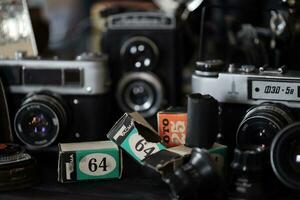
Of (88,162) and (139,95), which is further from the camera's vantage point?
(139,95)

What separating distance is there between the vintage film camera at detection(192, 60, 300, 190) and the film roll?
0.05m

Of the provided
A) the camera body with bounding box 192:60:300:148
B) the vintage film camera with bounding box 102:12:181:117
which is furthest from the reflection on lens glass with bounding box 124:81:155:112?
the camera body with bounding box 192:60:300:148

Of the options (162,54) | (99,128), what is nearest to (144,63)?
(162,54)

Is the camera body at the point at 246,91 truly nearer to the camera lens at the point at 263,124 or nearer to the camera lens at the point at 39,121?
the camera lens at the point at 263,124

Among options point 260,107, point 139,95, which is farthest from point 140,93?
point 260,107

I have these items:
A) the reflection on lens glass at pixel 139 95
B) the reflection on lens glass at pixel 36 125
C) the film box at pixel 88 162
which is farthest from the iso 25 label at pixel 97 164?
the reflection on lens glass at pixel 139 95

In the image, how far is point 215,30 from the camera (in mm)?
1225

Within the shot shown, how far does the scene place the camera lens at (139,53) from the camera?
40.4 inches

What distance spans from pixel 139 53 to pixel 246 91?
0.80 ft

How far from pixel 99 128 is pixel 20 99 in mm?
131

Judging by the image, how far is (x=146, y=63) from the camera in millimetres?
1029

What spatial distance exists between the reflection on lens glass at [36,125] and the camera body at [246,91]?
23 centimetres

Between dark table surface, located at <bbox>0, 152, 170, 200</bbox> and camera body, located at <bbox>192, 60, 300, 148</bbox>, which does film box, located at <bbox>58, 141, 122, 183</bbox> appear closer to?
dark table surface, located at <bbox>0, 152, 170, 200</bbox>

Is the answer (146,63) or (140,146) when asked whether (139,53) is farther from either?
(140,146)
